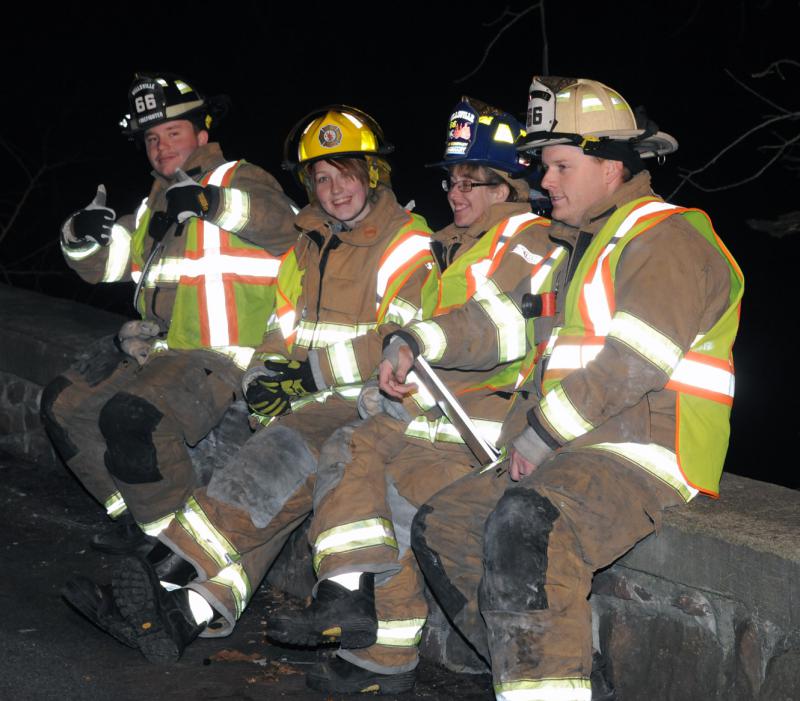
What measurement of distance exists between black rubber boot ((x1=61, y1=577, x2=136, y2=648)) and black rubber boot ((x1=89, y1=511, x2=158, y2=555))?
2.55ft

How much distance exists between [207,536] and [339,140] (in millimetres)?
1587

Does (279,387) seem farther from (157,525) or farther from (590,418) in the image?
(590,418)

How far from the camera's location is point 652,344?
3240 mm

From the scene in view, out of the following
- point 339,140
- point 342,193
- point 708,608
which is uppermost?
point 339,140

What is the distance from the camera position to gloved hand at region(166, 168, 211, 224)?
478cm

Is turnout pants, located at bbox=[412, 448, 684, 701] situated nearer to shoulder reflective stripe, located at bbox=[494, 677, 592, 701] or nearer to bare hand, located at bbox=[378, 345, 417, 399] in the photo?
shoulder reflective stripe, located at bbox=[494, 677, 592, 701]

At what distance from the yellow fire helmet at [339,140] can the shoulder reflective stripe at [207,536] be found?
55.7 inches

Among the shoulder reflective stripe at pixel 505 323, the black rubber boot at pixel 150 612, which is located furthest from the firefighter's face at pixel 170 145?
the black rubber boot at pixel 150 612

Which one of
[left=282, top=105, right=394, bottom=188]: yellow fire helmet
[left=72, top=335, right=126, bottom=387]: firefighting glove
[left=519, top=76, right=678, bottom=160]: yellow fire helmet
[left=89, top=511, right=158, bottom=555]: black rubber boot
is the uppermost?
[left=519, top=76, right=678, bottom=160]: yellow fire helmet

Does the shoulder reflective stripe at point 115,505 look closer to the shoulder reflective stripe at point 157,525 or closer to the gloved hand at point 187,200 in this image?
the shoulder reflective stripe at point 157,525

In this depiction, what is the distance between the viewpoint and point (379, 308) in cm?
443

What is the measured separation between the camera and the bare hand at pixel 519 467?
340 cm

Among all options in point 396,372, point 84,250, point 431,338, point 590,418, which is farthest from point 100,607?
point 84,250

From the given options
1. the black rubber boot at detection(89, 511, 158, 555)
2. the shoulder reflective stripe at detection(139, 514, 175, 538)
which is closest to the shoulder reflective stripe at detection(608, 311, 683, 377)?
the shoulder reflective stripe at detection(139, 514, 175, 538)
